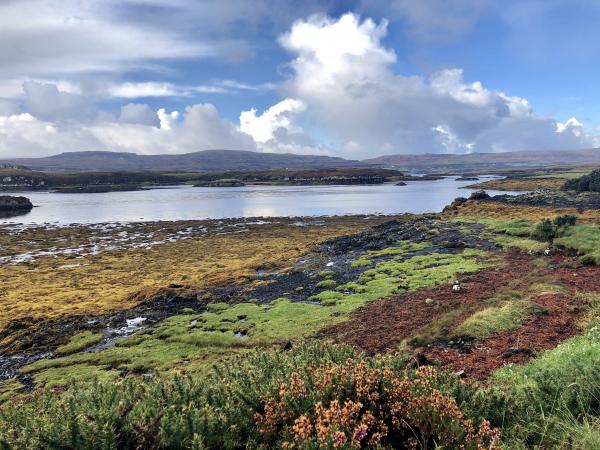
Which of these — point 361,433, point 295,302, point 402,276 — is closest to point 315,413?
point 361,433

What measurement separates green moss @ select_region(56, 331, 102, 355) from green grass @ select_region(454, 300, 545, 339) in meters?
18.3

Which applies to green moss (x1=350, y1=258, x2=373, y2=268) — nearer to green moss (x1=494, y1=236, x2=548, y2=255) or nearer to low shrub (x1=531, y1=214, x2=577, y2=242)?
green moss (x1=494, y1=236, x2=548, y2=255)

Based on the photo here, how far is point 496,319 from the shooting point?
596 inches

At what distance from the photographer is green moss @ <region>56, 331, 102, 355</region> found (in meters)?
21.6

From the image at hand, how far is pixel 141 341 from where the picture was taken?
2175cm

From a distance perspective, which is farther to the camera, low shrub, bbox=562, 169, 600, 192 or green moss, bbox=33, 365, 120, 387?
low shrub, bbox=562, 169, 600, 192

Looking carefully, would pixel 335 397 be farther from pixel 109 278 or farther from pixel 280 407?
pixel 109 278

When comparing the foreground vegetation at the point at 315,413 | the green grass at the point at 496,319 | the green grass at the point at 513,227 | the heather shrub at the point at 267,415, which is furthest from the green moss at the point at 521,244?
the heather shrub at the point at 267,415

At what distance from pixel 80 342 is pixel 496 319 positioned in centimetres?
2025

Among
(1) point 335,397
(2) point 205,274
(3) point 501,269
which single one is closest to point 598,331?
(1) point 335,397

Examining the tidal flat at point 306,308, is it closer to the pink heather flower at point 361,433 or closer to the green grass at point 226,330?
the green grass at point 226,330

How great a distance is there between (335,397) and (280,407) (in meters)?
0.81

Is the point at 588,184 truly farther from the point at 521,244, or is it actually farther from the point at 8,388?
the point at 8,388

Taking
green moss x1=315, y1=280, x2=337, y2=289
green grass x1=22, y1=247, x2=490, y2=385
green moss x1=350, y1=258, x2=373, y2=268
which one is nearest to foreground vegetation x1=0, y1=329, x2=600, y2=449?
green grass x1=22, y1=247, x2=490, y2=385
